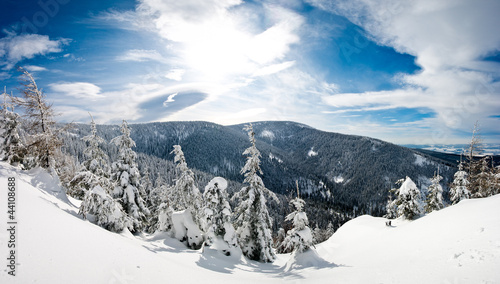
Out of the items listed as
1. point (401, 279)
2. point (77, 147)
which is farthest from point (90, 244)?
point (77, 147)

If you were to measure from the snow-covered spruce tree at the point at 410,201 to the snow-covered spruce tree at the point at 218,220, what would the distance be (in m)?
20.8

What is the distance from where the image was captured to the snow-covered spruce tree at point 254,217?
19953 millimetres

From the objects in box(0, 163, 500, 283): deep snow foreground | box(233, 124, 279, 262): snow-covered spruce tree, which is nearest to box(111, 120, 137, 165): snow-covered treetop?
box(0, 163, 500, 283): deep snow foreground

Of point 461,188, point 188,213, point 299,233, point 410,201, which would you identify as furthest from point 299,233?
point 461,188

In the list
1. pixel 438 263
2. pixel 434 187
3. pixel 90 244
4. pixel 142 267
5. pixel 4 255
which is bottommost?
pixel 142 267

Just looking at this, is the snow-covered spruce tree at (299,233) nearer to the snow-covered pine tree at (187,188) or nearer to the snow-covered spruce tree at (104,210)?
the snow-covered pine tree at (187,188)

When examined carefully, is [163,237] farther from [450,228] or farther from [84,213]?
[450,228]

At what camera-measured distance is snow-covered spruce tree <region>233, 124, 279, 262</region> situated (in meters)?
20.0

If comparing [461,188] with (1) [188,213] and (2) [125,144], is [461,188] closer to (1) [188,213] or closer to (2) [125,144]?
(1) [188,213]

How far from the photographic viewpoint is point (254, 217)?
66.6 feet

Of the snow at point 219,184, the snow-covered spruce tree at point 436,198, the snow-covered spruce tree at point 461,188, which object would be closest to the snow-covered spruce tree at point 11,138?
the snow at point 219,184

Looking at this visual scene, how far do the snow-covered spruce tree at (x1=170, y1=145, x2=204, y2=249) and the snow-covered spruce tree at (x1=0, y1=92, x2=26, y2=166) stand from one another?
12309mm

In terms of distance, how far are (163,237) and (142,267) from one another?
584 inches

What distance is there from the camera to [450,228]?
473 inches
